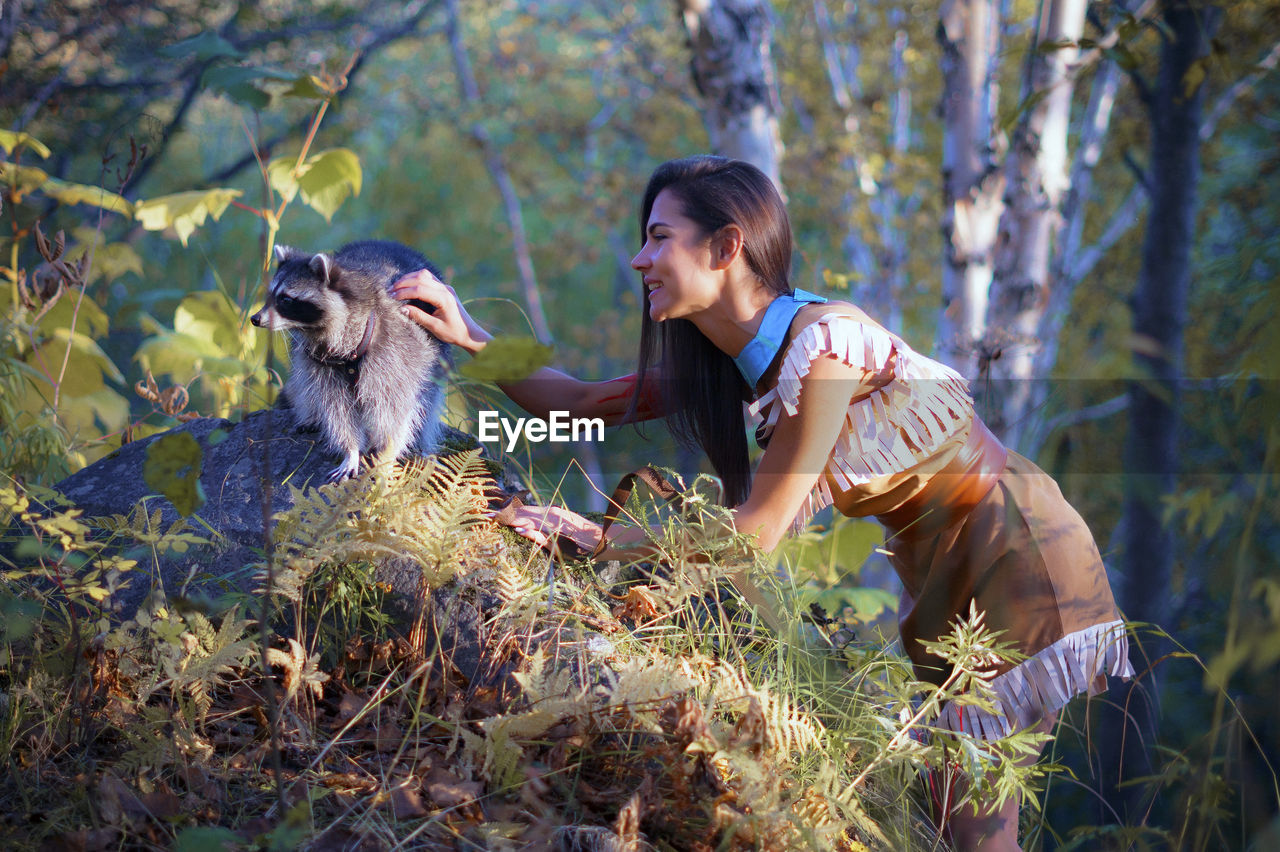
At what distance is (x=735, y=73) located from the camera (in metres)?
4.09

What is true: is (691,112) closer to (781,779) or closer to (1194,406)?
(1194,406)

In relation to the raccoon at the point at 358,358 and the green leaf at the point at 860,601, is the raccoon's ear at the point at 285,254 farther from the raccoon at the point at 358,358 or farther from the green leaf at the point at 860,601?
the green leaf at the point at 860,601

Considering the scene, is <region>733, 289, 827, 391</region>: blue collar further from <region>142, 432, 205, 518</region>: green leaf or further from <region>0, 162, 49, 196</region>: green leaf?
<region>0, 162, 49, 196</region>: green leaf

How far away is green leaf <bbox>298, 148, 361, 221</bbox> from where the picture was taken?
269cm

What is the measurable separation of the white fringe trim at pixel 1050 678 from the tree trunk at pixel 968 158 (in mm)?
2627

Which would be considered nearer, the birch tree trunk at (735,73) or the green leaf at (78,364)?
the green leaf at (78,364)

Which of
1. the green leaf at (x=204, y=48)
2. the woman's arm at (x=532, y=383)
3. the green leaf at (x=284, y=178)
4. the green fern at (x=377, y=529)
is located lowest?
the green fern at (x=377, y=529)

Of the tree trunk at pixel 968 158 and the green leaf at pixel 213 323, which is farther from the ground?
the tree trunk at pixel 968 158

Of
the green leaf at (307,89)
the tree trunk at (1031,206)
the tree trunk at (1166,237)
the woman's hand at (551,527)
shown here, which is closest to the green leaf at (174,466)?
the woman's hand at (551,527)

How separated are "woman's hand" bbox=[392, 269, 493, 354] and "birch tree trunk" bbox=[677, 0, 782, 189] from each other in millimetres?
2023

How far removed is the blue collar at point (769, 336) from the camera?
7.06ft

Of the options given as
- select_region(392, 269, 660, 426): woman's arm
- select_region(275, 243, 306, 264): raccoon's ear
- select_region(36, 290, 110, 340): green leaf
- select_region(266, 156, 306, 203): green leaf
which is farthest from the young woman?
select_region(36, 290, 110, 340): green leaf

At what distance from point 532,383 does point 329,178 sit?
2.88 feet

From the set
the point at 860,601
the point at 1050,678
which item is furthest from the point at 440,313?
the point at 1050,678
